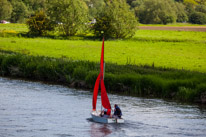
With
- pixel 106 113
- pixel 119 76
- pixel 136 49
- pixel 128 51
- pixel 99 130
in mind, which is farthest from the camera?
pixel 136 49

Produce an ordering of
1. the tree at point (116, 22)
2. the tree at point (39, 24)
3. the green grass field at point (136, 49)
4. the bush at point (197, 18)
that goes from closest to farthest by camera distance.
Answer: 1. the green grass field at point (136, 49)
2. the tree at point (116, 22)
3. the tree at point (39, 24)
4. the bush at point (197, 18)

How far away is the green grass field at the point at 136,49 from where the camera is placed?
59228 mm

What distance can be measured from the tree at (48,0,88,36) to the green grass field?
23.2ft

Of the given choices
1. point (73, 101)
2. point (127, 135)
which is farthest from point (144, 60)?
point (127, 135)

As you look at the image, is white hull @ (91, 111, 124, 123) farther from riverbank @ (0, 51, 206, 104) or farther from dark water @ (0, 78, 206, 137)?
riverbank @ (0, 51, 206, 104)

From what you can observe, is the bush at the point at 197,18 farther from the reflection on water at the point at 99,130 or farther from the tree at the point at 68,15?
the reflection on water at the point at 99,130

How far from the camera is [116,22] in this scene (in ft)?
283

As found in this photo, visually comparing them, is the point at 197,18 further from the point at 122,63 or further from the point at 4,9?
the point at 122,63

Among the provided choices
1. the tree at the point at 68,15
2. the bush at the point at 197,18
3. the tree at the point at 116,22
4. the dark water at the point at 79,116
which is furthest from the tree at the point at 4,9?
the dark water at the point at 79,116

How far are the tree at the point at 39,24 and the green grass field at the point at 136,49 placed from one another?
4973 millimetres

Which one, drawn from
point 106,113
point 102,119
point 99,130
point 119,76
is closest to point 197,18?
point 119,76

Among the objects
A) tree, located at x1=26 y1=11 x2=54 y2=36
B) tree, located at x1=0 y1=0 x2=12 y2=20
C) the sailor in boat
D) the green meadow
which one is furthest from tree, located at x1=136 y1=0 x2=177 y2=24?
the sailor in boat

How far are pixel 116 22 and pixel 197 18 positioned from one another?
7255 cm

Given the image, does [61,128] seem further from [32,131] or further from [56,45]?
[56,45]
